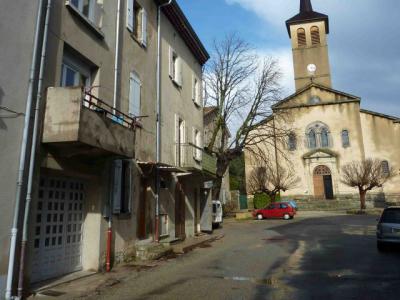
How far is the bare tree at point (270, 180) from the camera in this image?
135 feet

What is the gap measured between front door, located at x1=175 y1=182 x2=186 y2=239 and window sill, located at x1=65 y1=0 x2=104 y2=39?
8.36 metres

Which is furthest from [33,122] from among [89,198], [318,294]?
[318,294]

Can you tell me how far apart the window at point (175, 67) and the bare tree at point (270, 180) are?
79.9 ft

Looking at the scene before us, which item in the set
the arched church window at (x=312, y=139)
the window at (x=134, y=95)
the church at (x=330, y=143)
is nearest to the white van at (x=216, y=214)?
the window at (x=134, y=95)

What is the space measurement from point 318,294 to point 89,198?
20.0 ft

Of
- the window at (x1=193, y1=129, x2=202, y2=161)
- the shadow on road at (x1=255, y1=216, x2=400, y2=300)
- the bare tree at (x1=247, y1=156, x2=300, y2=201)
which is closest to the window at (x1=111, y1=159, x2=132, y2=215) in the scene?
the shadow on road at (x1=255, y1=216, x2=400, y2=300)

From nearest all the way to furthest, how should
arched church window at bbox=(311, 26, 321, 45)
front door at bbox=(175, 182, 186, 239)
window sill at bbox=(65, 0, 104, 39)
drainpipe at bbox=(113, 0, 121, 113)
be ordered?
window sill at bbox=(65, 0, 104, 39)
drainpipe at bbox=(113, 0, 121, 113)
front door at bbox=(175, 182, 186, 239)
arched church window at bbox=(311, 26, 321, 45)

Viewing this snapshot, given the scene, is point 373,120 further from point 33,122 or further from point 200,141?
point 33,122

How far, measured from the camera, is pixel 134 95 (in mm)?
12023

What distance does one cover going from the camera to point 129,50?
468 inches

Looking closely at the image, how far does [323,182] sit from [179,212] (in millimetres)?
34255

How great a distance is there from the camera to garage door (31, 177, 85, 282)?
26.3 ft

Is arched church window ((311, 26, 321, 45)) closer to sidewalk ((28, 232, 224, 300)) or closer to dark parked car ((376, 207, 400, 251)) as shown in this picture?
dark parked car ((376, 207, 400, 251))

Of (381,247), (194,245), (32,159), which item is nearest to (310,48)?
(381,247)
